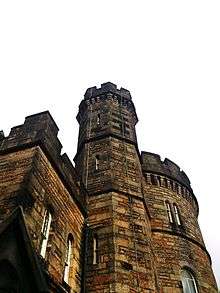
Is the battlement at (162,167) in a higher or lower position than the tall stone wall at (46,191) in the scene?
higher

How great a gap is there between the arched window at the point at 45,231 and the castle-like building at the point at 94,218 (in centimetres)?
A: 2

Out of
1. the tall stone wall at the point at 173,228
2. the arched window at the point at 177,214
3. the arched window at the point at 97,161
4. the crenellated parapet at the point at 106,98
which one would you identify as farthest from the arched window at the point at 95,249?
the crenellated parapet at the point at 106,98

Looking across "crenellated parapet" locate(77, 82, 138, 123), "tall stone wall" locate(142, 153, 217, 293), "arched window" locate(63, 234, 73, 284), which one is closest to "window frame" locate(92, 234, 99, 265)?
"arched window" locate(63, 234, 73, 284)

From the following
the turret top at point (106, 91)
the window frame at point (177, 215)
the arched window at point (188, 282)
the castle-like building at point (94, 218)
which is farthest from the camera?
the turret top at point (106, 91)

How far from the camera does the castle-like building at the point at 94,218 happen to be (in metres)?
5.90

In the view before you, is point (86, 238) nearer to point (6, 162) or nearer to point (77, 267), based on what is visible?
point (77, 267)

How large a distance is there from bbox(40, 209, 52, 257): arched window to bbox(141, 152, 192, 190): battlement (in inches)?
276

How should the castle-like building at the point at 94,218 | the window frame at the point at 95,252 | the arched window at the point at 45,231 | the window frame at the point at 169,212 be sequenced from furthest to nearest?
the window frame at the point at 169,212, the window frame at the point at 95,252, the arched window at the point at 45,231, the castle-like building at the point at 94,218

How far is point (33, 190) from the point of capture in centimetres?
655

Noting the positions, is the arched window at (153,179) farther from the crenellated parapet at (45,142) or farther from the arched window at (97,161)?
the crenellated parapet at (45,142)

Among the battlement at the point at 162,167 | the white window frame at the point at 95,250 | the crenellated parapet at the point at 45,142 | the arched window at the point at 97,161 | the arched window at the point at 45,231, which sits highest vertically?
the battlement at the point at 162,167

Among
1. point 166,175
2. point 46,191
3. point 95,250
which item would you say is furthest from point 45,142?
point 166,175

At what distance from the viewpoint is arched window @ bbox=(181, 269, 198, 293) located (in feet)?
33.4

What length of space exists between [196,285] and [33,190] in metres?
6.49
